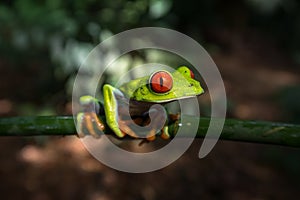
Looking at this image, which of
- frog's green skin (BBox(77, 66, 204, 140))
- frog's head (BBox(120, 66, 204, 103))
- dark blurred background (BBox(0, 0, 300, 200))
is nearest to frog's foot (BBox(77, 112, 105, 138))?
frog's green skin (BBox(77, 66, 204, 140))

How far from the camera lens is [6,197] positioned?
294cm

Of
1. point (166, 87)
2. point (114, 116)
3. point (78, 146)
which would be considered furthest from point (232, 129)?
point (78, 146)

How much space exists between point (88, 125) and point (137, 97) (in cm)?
14

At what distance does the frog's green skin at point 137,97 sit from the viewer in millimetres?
958

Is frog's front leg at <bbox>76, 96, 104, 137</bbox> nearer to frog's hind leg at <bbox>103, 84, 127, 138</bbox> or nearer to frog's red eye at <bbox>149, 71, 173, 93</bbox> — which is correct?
frog's hind leg at <bbox>103, 84, 127, 138</bbox>

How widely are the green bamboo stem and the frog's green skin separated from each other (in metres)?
0.06

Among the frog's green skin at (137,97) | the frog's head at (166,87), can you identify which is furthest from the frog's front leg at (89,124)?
the frog's head at (166,87)

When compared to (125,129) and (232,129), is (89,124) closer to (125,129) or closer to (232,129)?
(125,129)

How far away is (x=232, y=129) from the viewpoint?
887mm

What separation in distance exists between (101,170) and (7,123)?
7.84 feet

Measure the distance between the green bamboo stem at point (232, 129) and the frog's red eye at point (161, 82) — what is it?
84mm

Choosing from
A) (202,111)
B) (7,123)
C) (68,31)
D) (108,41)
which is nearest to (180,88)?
(7,123)

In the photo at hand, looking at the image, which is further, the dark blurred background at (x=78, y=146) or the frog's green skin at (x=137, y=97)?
the dark blurred background at (x=78, y=146)

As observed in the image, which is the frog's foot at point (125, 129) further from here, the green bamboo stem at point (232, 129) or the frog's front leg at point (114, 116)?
the green bamboo stem at point (232, 129)
